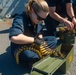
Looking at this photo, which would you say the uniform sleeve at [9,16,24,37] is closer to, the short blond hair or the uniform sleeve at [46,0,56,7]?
the short blond hair

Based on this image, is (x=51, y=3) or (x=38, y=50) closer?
(x=38, y=50)

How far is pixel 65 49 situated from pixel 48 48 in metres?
0.25

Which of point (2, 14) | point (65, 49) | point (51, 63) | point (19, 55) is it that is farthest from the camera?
point (2, 14)

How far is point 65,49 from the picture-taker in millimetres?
2213

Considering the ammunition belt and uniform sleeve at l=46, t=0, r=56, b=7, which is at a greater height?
uniform sleeve at l=46, t=0, r=56, b=7

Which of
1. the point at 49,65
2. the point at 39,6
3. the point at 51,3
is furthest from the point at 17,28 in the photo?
the point at 51,3

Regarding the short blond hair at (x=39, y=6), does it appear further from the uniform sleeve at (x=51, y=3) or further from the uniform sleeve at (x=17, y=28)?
the uniform sleeve at (x=51, y=3)

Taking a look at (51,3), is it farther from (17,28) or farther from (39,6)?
(17,28)

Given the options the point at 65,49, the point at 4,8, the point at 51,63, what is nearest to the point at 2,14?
the point at 4,8

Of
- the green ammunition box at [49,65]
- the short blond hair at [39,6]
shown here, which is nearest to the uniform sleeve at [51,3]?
the short blond hair at [39,6]

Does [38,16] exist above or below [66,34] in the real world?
above

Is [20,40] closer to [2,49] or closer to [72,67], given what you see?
[72,67]

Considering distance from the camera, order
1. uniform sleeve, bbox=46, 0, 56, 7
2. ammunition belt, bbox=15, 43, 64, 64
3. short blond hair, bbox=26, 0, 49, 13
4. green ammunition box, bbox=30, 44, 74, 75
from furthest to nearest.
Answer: uniform sleeve, bbox=46, 0, 56, 7 → ammunition belt, bbox=15, 43, 64, 64 → short blond hair, bbox=26, 0, 49, 13 → green ammunition box, bbox=30, 44, 74, 75

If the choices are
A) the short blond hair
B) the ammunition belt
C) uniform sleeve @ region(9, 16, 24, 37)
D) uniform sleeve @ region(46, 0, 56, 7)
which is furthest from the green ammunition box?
uniform sleeve @ region(46, 0, 56, 7)
